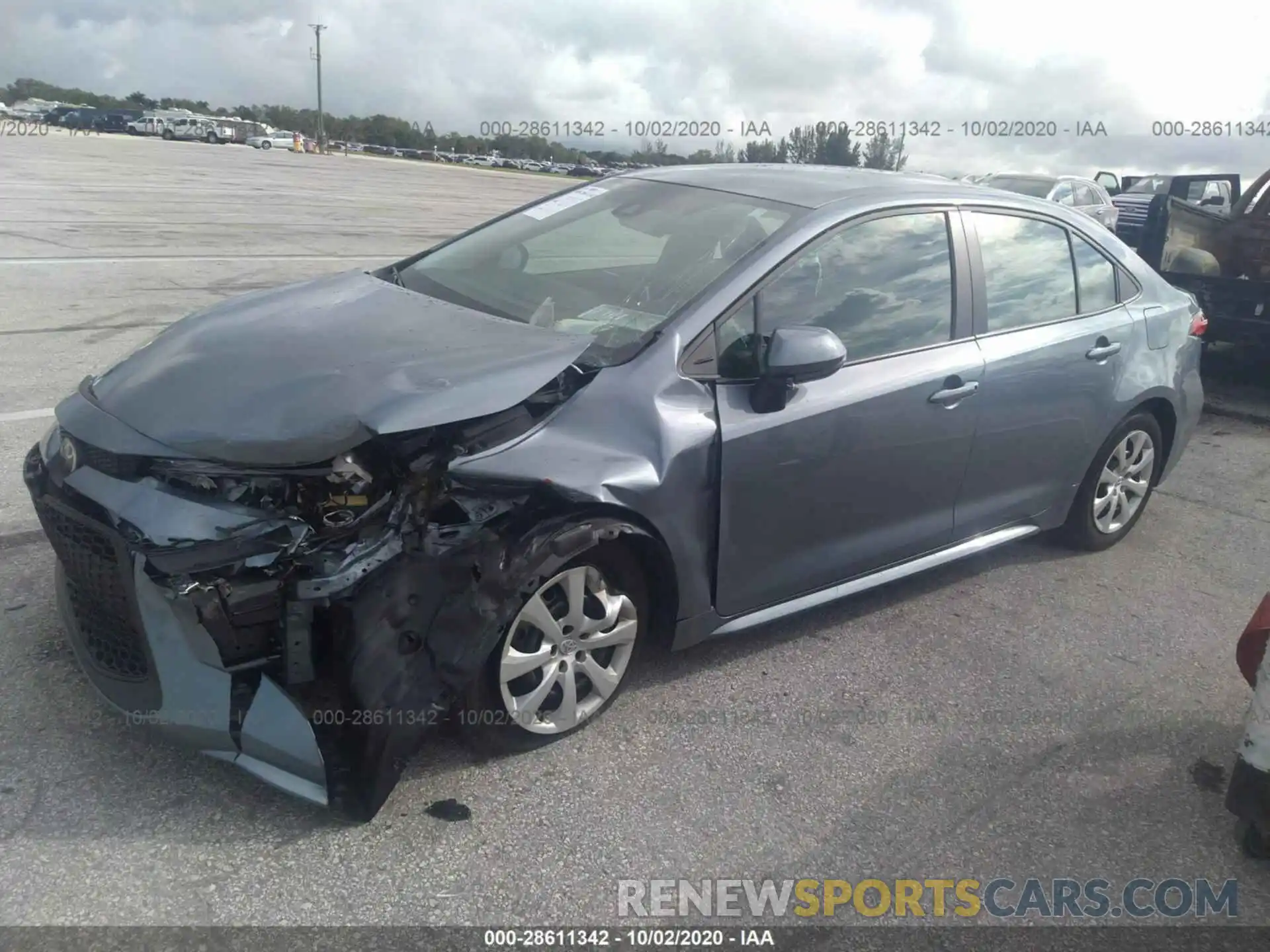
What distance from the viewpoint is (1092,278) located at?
4.57 m

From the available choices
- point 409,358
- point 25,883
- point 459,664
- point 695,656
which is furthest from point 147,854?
point 695,656

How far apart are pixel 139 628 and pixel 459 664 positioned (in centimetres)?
82

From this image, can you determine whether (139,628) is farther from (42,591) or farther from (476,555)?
(42,591)

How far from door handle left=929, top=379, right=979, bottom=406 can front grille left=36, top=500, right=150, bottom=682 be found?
8.79 feet

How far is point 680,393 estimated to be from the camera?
3.13 metres

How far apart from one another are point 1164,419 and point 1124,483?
15.3 inches

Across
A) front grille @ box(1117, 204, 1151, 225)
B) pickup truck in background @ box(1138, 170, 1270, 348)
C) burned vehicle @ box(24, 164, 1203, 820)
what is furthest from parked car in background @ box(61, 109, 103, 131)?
burned vehicle @ box(24, 164, 1203, 820)

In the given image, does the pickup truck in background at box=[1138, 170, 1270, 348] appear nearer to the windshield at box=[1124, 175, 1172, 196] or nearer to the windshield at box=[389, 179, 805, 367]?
the windshield at box=[389, 179, 805, 367]

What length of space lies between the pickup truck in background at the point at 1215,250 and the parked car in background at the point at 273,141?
194ft

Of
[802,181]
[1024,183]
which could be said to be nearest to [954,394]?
[802,181]

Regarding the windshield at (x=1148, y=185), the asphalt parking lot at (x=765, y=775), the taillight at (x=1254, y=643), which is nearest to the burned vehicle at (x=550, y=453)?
the asphalt parking lot at (x=765, y=775)

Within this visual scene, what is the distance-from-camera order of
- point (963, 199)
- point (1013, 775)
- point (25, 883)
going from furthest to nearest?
1. point (963, 199)
2. point (1013, 775)
3. point (25, 883)

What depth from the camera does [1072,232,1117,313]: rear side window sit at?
14.8 feet

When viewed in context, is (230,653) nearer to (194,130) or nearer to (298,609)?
(298,609)
